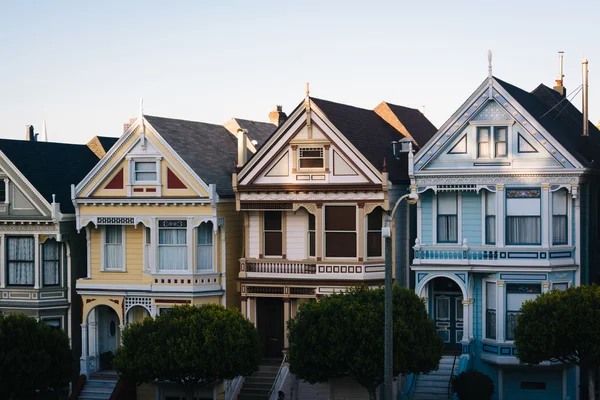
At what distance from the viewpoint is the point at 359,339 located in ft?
124

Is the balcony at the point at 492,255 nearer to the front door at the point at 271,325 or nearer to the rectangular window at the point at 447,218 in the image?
the rectangular window at the point at 447,218

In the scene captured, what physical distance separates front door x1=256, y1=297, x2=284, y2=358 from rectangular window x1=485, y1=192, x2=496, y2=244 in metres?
9.06

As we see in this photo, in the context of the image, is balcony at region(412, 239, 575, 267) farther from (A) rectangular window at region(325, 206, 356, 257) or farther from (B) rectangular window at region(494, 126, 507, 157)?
(B) rectangular window at region(494, 126, 507, 157)

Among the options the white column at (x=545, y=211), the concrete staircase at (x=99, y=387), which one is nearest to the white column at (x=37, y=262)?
the concrete staircase at (x=99, y=387)

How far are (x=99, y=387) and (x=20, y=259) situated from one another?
21.3ft

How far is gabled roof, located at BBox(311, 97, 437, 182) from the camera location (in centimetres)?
4341

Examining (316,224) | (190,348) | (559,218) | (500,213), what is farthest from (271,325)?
(559,218)

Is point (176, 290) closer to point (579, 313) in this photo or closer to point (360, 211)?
point (360, 211)

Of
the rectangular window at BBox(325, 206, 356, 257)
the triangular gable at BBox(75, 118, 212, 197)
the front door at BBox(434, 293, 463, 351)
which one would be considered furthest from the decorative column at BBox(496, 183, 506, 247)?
the triangular gable at BBox(75, 118, 212, 197)

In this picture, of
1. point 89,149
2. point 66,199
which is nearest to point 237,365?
point 66,199

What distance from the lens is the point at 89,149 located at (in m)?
53.0

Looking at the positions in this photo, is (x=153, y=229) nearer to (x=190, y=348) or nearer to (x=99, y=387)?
(x=190, y=348)

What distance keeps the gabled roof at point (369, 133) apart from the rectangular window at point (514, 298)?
20.6ft

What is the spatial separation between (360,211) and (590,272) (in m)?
9.48
